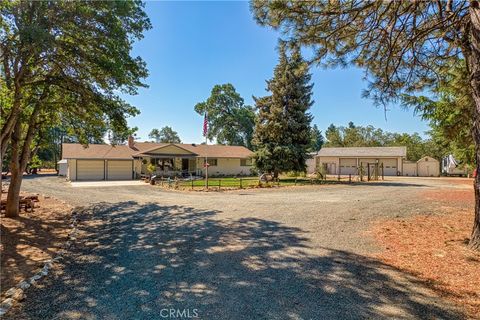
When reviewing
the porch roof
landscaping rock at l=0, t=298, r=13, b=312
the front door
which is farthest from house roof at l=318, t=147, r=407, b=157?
landscaping rock at l=0, t=298, r=13, b=312

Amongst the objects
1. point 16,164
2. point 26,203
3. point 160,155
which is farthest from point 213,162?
point 16,164

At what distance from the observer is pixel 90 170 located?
27969 mm

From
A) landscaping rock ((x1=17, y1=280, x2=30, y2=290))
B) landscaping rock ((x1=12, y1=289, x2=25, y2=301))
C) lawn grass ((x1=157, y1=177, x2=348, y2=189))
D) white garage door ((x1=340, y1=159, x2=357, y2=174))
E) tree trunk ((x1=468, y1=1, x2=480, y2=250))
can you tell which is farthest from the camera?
white garage door ((x1=340, y1=159, x2=357, y2=174))

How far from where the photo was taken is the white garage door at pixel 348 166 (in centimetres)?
3967

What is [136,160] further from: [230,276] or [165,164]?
[230,276]

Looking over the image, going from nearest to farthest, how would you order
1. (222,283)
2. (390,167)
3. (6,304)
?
1. (6,304)
2. (222,283)
3. (390,167)

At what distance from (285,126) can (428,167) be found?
27.2 metres

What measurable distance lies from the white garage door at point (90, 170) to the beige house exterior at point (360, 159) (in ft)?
86.4

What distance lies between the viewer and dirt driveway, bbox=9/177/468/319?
3.46 metres

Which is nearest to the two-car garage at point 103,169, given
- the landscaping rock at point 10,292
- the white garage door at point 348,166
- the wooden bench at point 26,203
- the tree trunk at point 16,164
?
the wooden bench at point 26,203

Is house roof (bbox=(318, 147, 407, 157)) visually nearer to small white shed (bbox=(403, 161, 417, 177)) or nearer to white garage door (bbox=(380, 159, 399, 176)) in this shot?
white garage door (bbox=(380, 159, 399, 176))

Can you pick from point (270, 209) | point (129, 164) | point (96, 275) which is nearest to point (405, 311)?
point (96, 275)

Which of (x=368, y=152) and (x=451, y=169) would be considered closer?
(x=451, y=169)

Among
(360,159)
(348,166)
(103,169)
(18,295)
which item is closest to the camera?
(18,295)
